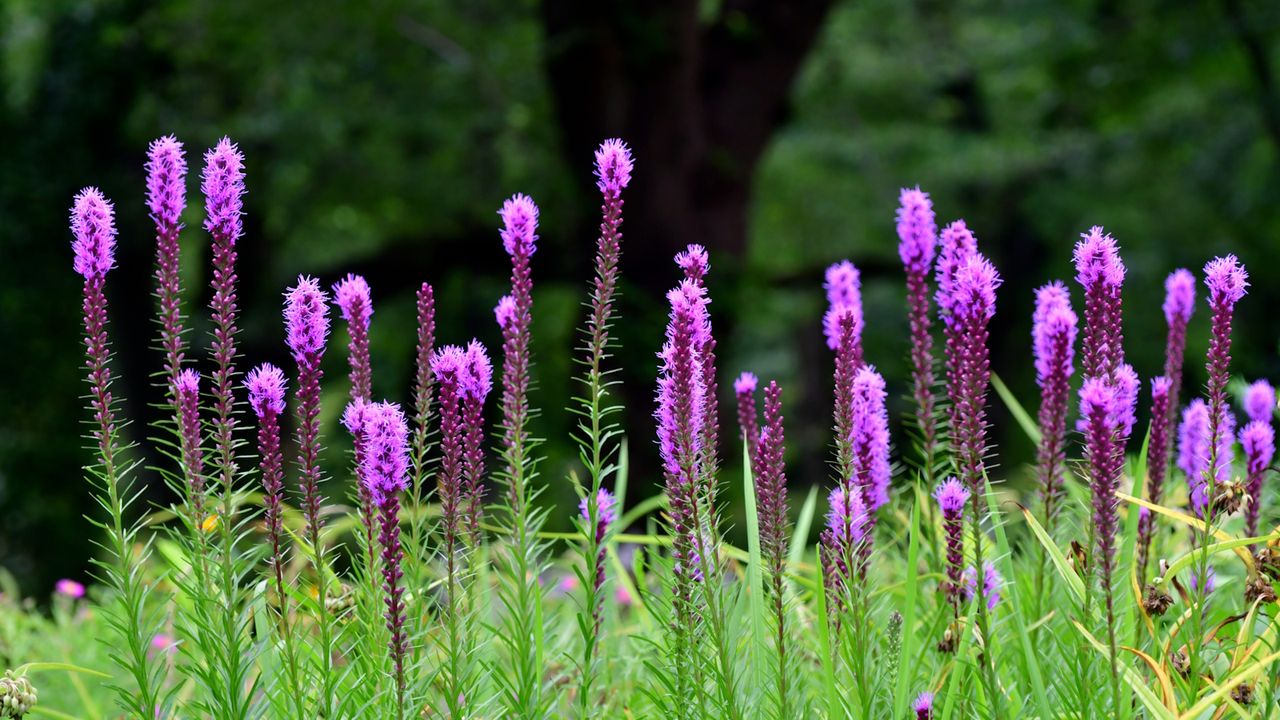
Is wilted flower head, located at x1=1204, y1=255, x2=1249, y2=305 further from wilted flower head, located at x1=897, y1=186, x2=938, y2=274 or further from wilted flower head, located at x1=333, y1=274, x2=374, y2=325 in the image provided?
wilted flower head, located at x1=333, y1=274, x2=374, y2=325

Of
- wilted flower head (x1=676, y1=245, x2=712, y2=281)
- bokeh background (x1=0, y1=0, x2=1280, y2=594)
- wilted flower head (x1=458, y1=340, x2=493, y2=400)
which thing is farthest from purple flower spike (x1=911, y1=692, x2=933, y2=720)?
bokeh background (x1=0, y1=0, x2=1280, y2=594)

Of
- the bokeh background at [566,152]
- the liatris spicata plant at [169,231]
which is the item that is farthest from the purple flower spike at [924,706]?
the bokeh background at [566,152]

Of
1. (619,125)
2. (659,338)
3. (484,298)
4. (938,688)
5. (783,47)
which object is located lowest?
(938,688)

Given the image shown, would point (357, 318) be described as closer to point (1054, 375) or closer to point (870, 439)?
point (870, 439)

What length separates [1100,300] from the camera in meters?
2.17

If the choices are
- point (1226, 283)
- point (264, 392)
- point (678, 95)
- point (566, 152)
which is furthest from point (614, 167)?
point (566, 152)

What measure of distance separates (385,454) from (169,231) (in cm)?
55

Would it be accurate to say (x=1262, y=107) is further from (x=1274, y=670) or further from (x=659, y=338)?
(x=1274, y=670)

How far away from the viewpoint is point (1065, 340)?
225 cm

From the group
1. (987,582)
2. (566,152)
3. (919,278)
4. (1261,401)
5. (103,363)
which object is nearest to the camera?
(103,363)

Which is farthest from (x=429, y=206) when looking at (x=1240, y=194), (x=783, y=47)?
(x=1240, y=194)

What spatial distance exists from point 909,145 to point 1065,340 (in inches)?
726

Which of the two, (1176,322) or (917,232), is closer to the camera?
(917,232)

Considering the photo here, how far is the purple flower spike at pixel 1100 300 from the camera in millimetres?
2162
